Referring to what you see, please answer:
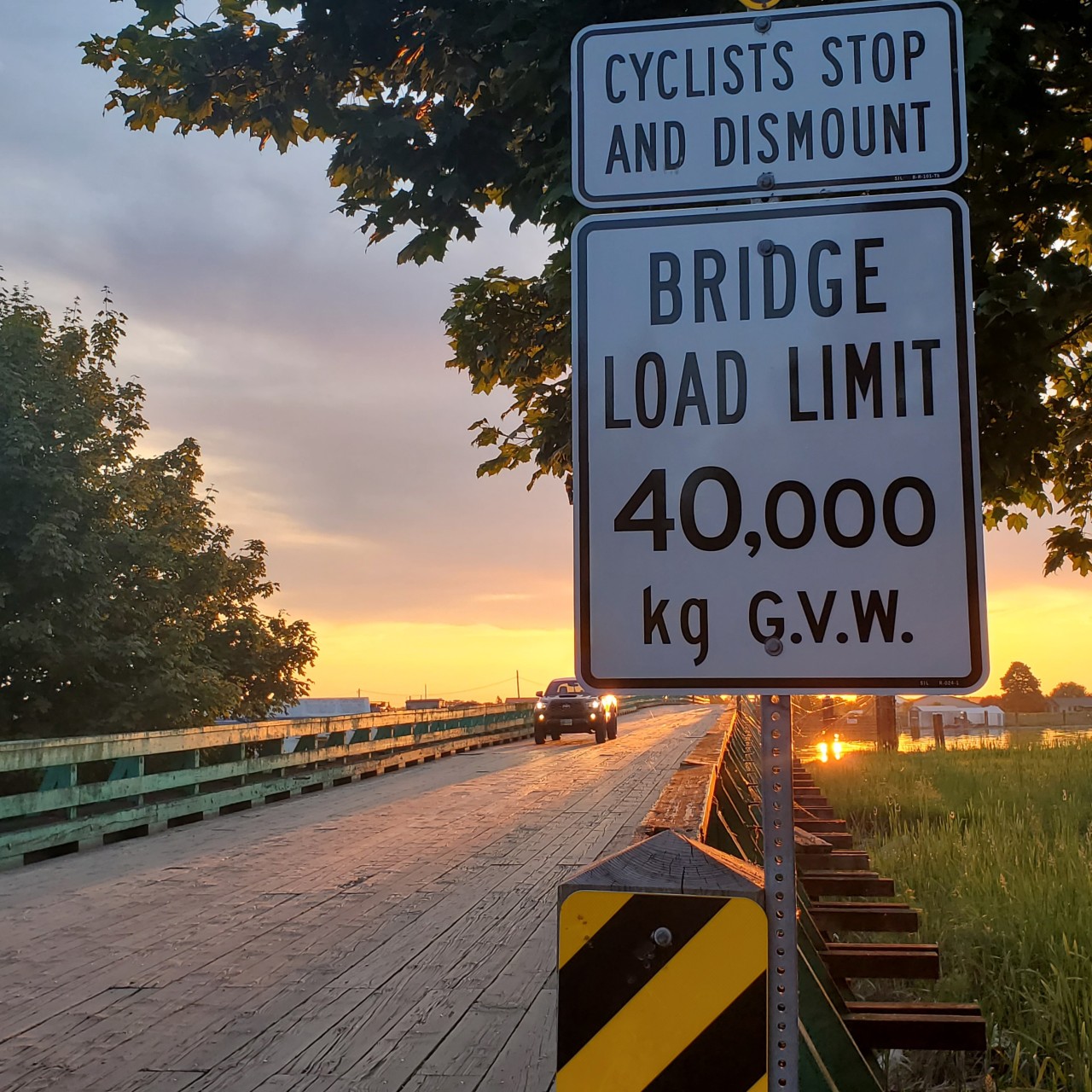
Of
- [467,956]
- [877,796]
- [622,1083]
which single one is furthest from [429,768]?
[622,1083]

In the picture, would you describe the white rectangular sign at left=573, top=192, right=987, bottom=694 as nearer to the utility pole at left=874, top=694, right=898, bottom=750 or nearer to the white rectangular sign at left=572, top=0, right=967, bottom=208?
the white rectangular sign at left=572, top=0, right=967, bottom=208

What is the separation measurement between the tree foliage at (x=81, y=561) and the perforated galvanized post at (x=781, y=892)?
906 inches

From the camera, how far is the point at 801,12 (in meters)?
2.40

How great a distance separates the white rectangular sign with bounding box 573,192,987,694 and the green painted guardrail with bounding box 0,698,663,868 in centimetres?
928

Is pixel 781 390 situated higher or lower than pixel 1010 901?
higher

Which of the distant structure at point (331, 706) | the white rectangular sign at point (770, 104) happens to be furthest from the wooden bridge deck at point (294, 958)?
the distant structure at point (331, 706)

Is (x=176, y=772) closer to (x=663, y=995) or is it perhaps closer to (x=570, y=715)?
(x=663, y=995)

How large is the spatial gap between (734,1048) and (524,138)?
216 inches

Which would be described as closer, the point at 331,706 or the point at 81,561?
the point at 81,561

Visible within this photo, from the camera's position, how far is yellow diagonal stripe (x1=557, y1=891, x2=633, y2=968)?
2111 millimetres

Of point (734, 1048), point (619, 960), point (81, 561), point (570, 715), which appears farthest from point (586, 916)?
point (570, 715)

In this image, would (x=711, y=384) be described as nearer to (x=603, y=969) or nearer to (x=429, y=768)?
(x=603, y=969)

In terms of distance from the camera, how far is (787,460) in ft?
7.33

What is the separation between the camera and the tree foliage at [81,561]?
78.0 ft
